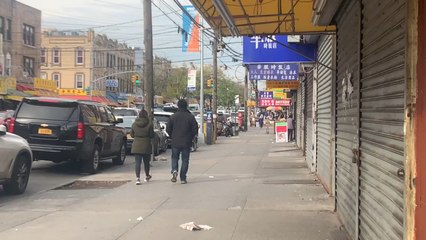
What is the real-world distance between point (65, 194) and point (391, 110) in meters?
7.82

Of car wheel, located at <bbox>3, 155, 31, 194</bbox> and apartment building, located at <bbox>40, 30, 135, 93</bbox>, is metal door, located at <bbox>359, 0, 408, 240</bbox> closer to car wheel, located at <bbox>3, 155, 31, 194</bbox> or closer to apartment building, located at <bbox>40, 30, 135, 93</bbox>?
car wheel, located at <bbox>3, 155, 31, 194</bbox>

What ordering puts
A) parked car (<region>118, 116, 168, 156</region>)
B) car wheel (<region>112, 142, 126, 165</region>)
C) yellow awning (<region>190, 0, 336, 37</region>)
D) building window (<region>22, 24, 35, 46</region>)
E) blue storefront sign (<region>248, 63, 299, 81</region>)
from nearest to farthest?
1. yellow awning (<region>190, 0, 336, 37</region>)
2. car wheel (<region>112, 142, 126, 165</region>)
3. blue storefront sign (<region>248, 63, 299, 81</region>)
4. parked car (<region>118, 116, 168, 156</region>)
5. building window (<region>22, 24, 35, 46</region>)

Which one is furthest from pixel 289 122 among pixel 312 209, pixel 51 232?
pixel 51 232

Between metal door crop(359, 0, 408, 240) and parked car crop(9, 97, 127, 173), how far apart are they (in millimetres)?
8807

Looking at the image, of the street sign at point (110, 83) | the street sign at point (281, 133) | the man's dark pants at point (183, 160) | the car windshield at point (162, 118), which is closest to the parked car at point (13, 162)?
the man's dark pants at point (183, 160)

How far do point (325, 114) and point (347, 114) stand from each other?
423 cm

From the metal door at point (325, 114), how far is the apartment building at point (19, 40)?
29.7 m

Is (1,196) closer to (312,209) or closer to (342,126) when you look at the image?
(312,209)

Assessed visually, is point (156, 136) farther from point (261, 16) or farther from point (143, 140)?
point (261, 16)

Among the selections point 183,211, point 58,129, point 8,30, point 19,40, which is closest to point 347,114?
point 183,211

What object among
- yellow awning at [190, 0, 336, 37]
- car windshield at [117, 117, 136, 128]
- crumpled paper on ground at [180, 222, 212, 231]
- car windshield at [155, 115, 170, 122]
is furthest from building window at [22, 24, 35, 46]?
crumpled paper on ground at [180, 222, 212, 231]

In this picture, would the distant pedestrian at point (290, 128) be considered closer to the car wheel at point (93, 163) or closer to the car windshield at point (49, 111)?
the car wheel at point (93, 163)

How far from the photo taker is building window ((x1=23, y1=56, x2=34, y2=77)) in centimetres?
4266

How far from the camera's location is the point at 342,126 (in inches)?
287
